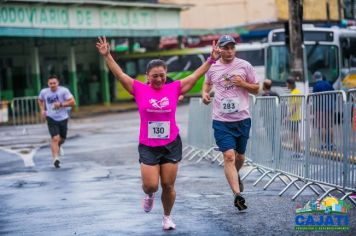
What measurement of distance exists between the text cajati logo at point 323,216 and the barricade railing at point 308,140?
686 millimetres

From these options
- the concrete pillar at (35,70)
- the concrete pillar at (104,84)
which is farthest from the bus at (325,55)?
the concrete pillar at (104,84)

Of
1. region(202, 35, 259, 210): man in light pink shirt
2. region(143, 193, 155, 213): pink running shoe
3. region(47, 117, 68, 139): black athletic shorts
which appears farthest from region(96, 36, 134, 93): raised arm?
region(47, 117, 68, 139): black athletic shorts

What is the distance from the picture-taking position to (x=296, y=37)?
21078 mm

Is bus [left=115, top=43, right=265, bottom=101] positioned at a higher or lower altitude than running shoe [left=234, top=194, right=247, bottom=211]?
higher

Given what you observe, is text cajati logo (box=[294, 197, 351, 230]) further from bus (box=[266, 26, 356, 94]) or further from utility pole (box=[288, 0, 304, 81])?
bus (box=[266, 26, 356, 94])

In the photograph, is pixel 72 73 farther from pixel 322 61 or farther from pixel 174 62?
pixel 322 61

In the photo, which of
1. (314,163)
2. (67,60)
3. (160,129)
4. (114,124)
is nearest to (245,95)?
(314,163)

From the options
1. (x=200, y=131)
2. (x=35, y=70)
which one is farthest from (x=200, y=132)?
(x=35, y=70)

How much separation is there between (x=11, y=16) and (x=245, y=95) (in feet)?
95.9

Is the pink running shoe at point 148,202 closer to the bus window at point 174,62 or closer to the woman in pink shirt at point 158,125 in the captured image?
the woman in pink shirt at point 158,125

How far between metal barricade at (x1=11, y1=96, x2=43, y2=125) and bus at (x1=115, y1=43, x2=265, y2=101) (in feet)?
52.7

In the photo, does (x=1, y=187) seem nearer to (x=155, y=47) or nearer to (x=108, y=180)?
(x=108, y=180)

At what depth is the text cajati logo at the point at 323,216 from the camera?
8.12 m

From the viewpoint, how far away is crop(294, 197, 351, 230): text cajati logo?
812 cm
